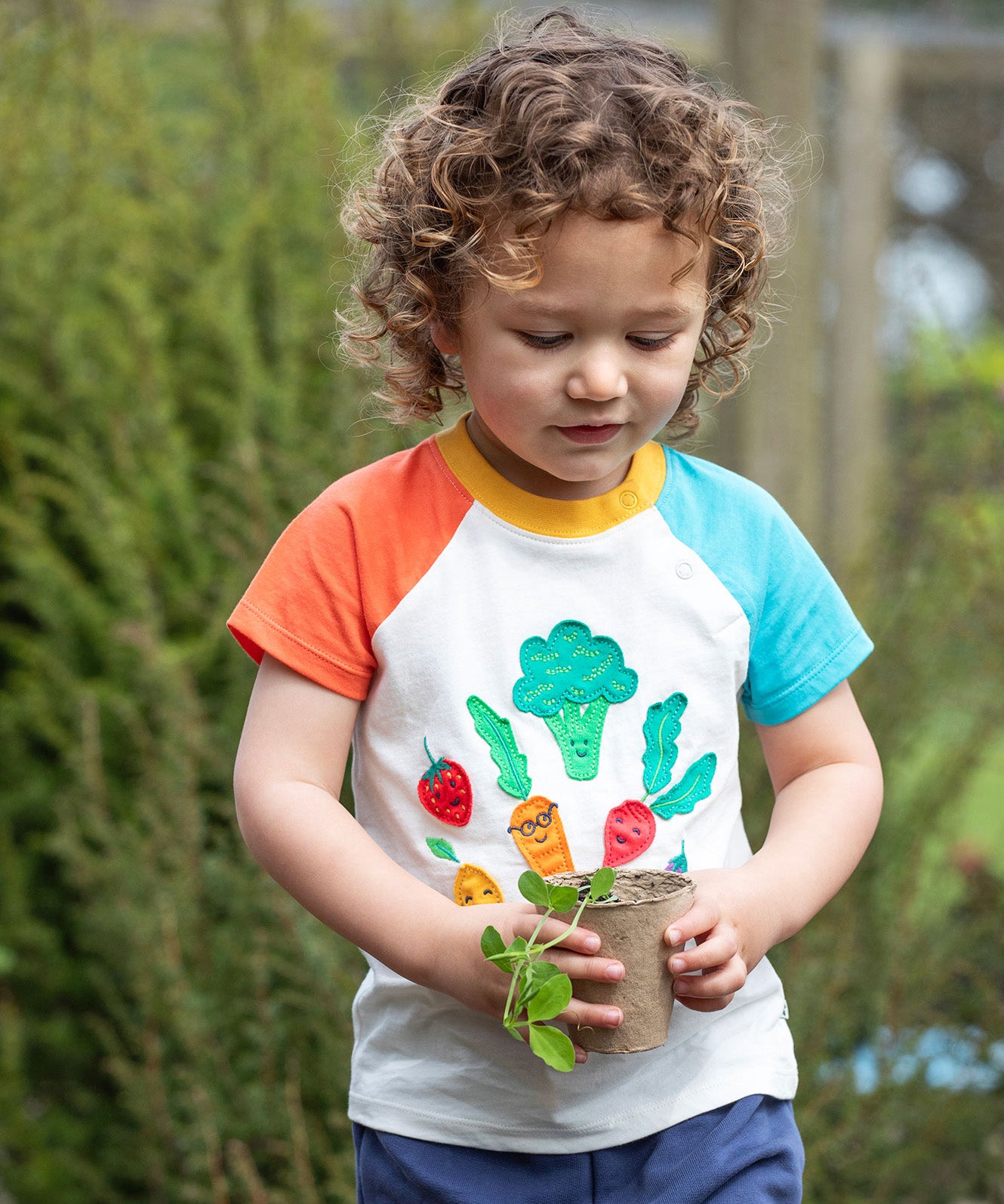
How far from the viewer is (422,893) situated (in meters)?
1.20

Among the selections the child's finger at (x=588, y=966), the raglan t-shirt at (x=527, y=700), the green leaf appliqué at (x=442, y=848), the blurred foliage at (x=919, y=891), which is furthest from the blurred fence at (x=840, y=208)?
the child's finger at (x=588, y=966)

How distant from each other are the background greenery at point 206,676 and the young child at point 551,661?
29.2 inches

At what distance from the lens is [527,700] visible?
1.28m

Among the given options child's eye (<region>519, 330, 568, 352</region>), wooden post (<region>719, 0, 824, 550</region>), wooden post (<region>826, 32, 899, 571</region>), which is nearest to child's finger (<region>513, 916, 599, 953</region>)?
child's eye (<region>519, 330, 568, 352</region>)

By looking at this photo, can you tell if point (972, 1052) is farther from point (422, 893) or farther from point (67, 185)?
point (67, 185)

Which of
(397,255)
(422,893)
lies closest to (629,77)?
(397,255)

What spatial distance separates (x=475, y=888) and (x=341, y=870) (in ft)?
0.46

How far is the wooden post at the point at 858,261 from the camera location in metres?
4.27

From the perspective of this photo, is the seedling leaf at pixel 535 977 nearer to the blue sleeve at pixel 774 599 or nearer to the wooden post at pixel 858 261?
the blue sleeve at pixel 774 599

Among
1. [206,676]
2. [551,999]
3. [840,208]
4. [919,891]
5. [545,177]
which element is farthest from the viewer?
[840,208]

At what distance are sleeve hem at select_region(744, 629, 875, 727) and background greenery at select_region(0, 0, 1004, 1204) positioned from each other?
92 centimetres

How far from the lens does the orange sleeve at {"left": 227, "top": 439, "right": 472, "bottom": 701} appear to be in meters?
1.28

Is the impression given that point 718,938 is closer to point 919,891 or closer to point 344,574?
point 344,574

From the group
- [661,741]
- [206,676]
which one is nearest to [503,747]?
[661,741]
